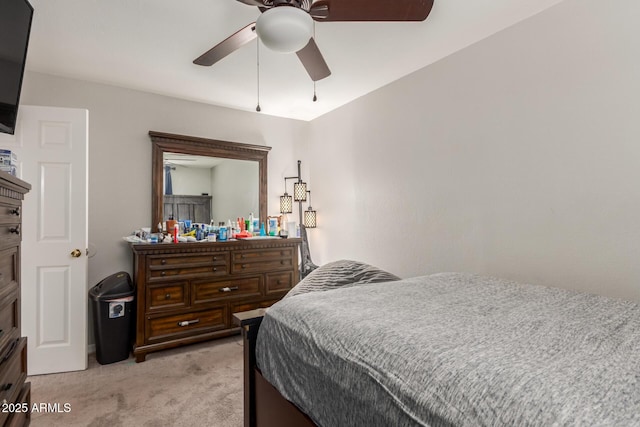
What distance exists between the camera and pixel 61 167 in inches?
101

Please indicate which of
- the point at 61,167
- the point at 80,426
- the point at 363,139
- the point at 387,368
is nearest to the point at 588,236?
the point at 387,368

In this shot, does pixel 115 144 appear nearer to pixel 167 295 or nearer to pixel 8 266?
pixel 167 295

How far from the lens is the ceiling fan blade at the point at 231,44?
177cm

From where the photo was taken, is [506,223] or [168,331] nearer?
[506,223]

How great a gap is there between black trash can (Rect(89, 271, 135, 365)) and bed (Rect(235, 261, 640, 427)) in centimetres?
178

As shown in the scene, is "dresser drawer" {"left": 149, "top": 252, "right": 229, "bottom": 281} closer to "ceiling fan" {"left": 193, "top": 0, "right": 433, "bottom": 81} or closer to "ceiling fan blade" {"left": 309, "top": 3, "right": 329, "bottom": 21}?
"ceiling fan" {"left": 193, "top": 0, "right": 433, "bottom": 81}

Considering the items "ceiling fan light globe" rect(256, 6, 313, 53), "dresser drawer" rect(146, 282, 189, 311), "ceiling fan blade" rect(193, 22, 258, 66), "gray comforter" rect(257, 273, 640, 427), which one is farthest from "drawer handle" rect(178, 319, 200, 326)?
"ceiling fan light globe" rect(256, 6, 313, 53)

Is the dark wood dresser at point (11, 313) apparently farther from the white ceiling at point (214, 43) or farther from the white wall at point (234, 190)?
the white wall at point (234, 190)

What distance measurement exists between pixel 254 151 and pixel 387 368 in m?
3.30

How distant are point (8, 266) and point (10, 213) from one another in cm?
21

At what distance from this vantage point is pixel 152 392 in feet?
7.24

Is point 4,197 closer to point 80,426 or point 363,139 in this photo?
point 80,426

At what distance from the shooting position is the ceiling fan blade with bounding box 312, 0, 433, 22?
1510 mm

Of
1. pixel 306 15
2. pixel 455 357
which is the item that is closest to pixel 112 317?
pixel 306 15
